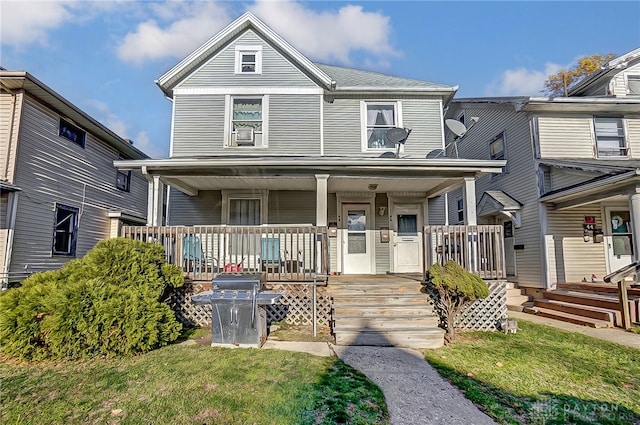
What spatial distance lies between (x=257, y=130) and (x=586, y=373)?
833 cm

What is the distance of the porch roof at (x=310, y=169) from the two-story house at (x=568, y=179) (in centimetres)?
344

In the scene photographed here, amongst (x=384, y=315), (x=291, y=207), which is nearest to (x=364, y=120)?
(x=291, y=207)

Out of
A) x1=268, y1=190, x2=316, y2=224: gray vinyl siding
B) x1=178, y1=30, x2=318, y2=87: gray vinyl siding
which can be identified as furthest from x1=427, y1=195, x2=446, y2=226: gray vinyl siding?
x1=178, y1=30, x2=318, y2=87: gray vinyl siding

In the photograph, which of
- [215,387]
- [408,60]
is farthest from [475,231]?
[408,60]

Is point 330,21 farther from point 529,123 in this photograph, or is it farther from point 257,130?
point 529,123

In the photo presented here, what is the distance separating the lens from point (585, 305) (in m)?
7.77

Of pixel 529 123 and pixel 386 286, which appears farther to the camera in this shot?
pixel 529 123

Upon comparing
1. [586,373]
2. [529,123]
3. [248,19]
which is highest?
[248,19]

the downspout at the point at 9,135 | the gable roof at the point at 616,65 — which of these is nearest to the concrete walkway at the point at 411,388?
the downspout at the point at 9,135

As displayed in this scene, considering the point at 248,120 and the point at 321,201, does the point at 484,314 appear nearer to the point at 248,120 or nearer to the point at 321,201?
the point at 321,201

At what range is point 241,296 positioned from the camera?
5027 mm

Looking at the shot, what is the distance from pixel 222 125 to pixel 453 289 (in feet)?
23.4

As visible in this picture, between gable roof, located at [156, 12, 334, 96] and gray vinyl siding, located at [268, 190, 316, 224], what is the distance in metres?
3.20

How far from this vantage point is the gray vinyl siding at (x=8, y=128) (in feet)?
26.2
